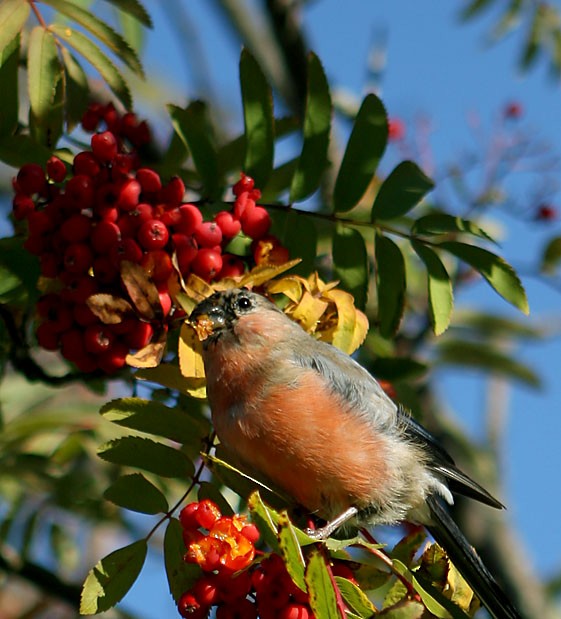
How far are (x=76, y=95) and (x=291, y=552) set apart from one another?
1.85 meters

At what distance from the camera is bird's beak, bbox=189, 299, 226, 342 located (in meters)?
3.04

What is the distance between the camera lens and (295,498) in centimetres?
305

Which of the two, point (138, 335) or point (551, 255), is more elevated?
point (551, 255)

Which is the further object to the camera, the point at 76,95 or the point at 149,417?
the point at 76,95

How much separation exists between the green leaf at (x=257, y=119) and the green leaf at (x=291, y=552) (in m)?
1.42

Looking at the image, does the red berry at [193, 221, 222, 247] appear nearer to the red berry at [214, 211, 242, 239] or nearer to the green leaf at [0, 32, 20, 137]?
the red berry at [214, 211, 242, 239]

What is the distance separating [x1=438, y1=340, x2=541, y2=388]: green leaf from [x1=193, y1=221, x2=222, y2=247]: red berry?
2808 mm

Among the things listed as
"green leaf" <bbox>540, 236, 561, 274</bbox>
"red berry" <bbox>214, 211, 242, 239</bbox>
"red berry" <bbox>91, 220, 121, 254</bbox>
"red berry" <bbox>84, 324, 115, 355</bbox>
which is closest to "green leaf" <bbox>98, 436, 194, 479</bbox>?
"red berry" <bbox>84, 324, 115, 355</bbox>

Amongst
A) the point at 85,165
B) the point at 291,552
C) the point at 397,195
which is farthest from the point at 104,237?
the point at 291,552

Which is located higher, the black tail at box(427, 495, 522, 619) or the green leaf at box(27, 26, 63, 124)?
the green leaf at box(27, 26, 63, 124)

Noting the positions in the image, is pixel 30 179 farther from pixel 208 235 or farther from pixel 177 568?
pixel 177 568

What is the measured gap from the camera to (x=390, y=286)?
327 centimetres

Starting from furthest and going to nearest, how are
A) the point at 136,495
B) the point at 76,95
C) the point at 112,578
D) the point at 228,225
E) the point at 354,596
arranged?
1. the point at 76,95
2. the point at 228,225
3. the point at 136,495
4. the point at 112,578
5. the point at 354,596

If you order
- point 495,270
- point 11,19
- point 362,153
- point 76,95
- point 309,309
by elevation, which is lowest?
point 309,309
